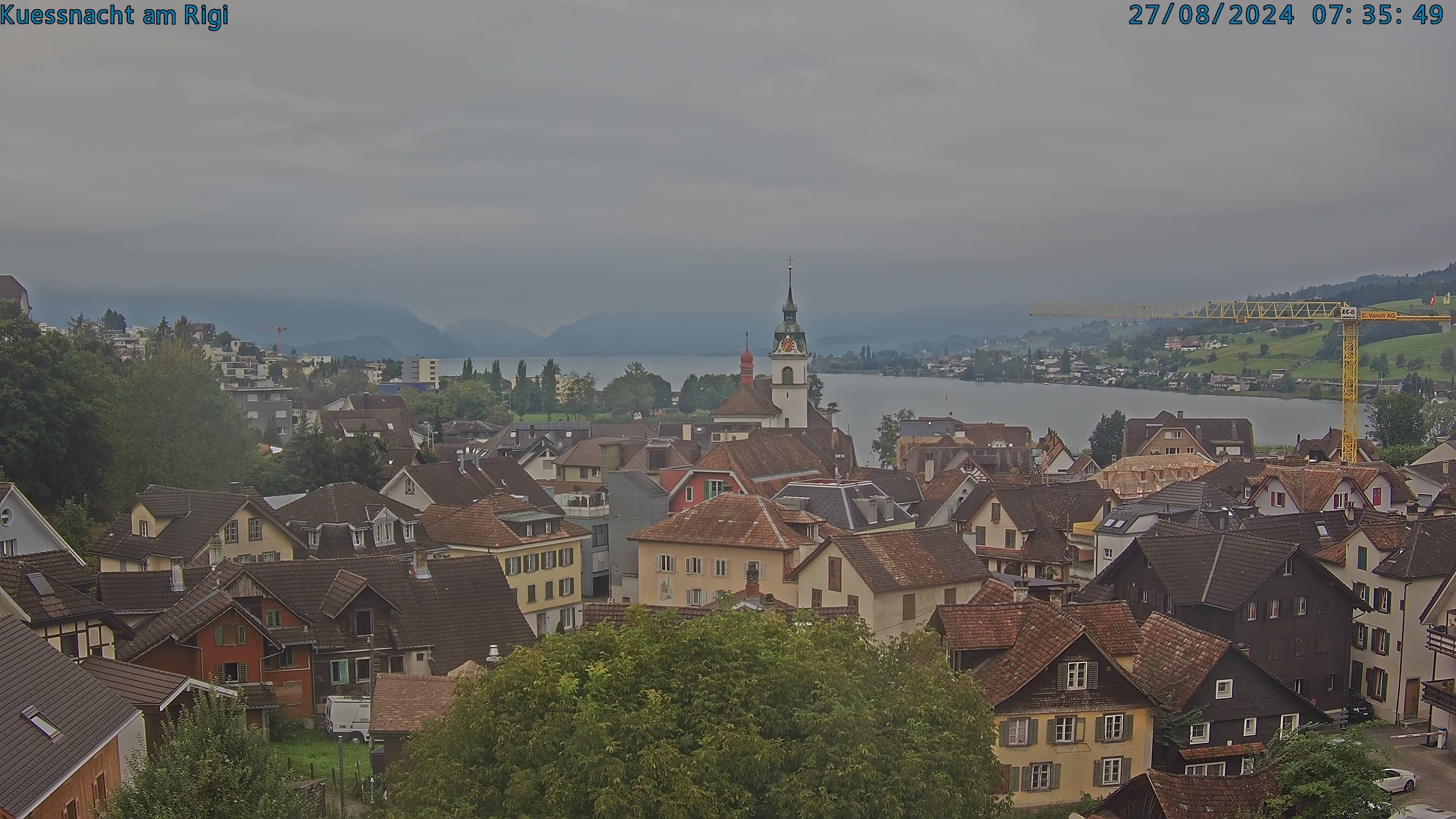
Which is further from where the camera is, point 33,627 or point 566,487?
point 566,487

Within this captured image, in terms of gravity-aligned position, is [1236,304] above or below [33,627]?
above

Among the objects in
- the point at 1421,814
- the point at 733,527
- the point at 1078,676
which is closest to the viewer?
the point at 1421,814

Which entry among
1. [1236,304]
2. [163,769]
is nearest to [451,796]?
[163,769]

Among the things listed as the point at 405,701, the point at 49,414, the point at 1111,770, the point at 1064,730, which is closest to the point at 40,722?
the point at 405,701

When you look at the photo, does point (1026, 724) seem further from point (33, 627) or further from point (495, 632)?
point (33, 627)

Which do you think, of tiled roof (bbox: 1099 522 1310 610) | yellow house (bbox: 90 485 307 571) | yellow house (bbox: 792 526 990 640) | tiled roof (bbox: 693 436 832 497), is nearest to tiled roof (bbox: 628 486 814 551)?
yellow house (bbox: 792 526 990 640)

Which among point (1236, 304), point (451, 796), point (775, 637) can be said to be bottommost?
point (451, 796)

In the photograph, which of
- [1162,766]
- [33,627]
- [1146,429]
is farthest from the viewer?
[1146,429]

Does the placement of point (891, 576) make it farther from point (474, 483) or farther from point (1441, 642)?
point (474, 483)
